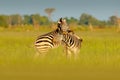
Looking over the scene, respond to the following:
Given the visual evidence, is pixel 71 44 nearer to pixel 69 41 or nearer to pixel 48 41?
pixel 69 41

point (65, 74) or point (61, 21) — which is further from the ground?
point (61, 21)

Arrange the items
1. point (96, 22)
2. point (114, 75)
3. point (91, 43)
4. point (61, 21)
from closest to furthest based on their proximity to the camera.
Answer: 1. point (114, 75)
2. point (61, 21)
3. point (91, 43)
4. point (96, 22)

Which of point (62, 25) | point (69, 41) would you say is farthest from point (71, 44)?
point (62, 25)

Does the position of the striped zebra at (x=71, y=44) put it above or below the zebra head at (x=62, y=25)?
below

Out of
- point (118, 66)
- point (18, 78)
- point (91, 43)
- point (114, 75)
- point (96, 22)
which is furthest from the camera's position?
point (96, 22)

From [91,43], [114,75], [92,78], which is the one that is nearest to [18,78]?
[92,78]

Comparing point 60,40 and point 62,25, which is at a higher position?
point 62,25

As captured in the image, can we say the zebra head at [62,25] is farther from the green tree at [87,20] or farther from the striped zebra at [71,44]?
the green tree at [87,20]

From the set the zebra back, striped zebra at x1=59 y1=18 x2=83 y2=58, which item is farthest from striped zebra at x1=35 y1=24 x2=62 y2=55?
striped zebra at x1=59 y1=18 x2=83 y2=58

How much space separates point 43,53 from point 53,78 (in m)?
5.60

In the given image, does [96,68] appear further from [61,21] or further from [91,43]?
[91,43]

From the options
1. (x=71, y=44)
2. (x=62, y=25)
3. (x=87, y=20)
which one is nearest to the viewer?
(x=71, y=44)

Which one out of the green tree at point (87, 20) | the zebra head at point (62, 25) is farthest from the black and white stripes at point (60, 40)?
the green tree at point (87, 20)

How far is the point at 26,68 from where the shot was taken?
8.37 metres
